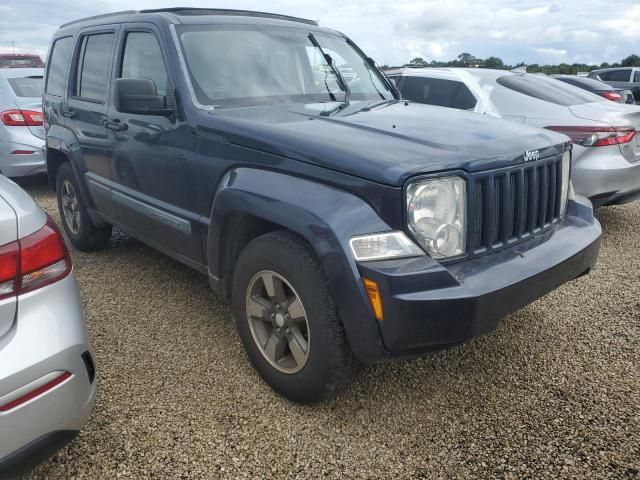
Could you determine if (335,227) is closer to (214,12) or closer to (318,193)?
(318,193)

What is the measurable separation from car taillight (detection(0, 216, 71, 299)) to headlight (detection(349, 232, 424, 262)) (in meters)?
1.07

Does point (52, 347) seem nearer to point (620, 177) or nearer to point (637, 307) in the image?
point (637, 307)

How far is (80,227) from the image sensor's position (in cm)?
467

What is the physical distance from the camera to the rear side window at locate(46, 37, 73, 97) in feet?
14.8

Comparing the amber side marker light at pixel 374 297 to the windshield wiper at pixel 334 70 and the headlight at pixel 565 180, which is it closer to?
the headlight at pixel 565 180

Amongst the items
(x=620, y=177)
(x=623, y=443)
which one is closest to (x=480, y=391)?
(x=623, y=443)

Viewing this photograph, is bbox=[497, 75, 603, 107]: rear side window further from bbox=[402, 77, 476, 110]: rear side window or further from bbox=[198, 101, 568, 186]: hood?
bbox=[198, 101, 568, 186]: hood

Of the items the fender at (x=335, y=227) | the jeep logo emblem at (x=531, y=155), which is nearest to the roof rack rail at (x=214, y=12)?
the fender at (x=335, y=227)

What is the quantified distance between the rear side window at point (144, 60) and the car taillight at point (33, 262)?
157 cm

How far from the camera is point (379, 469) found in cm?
218

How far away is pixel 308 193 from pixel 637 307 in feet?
8.82

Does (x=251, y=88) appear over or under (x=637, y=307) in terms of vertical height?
over

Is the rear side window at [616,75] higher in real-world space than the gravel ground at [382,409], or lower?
higher

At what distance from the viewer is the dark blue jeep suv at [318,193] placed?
208 centimetres
